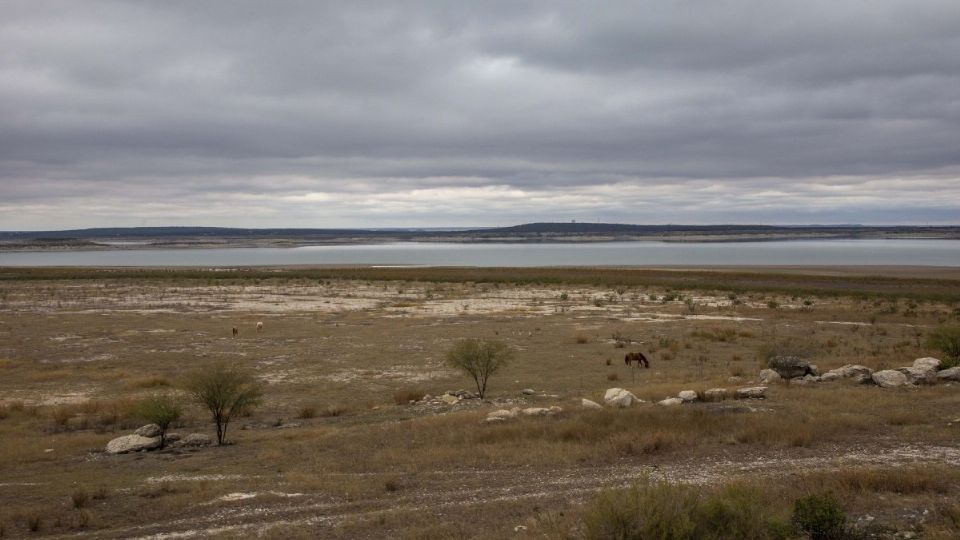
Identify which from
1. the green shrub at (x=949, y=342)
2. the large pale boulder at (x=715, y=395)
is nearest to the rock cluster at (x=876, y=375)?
the green shrub at (x=949, y=342)

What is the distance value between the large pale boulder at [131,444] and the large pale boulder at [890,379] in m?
17.2

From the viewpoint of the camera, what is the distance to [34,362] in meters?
26.0

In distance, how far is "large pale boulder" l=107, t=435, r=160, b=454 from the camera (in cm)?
1386

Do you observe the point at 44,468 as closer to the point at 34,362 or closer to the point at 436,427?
the point at 436,427

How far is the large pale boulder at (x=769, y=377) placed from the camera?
18688mm

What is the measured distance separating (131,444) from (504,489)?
27.5 ft

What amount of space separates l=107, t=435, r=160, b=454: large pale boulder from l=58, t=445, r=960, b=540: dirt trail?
15.8 ft

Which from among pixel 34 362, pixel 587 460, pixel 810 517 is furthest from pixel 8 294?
pixel 810 517

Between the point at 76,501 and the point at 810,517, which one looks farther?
the point at 76,501

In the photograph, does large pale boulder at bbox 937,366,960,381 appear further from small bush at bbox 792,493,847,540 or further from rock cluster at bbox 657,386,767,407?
small bush at bbox 792,493,847,540

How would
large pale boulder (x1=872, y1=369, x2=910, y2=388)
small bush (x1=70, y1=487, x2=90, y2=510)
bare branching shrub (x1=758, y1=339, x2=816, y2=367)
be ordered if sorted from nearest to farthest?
1. small bush (x1=70, y1=487, x2=90, y2=510)
2. large pale boulder (x1=872, y1=369, x2=910, y2=388)
3. bare branching shrub (x1=758, y1=339, x2=816, y2=367)

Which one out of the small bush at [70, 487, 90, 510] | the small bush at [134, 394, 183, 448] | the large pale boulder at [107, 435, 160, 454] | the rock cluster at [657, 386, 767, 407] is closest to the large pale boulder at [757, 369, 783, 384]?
the rock cluster at [657, 386, 767, 407]

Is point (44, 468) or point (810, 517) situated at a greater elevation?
point (810, 517)

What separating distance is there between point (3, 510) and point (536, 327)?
26.8m
